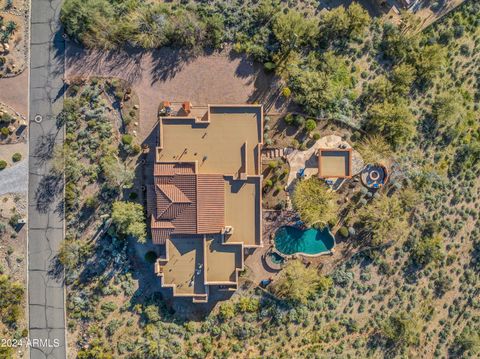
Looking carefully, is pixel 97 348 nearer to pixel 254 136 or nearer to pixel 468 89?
pixel 254 136

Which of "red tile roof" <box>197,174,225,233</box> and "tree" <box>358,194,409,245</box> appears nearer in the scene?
"red tile roof" <box>197,174,225,233</box>

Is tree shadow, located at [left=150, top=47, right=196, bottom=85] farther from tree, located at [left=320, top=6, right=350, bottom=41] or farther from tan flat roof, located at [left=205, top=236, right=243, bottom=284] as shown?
tan flat roof, located at [left=205, top=236, right=243, bottom=284]

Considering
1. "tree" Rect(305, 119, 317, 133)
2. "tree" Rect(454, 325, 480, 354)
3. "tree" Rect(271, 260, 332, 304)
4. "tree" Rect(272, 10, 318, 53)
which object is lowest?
"tree" Rect(454, 325, 480, 354)

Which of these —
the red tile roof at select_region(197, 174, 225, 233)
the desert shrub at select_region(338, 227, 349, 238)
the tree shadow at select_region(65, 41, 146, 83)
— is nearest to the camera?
the red tile roof at select_region(197, 174, 225, 233)

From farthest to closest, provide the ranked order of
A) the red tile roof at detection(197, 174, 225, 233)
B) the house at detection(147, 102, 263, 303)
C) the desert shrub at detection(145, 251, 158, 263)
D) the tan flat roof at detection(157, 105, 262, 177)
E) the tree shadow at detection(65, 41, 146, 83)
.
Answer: the tree shadow at detection(65, 41, 146, 83), the desert shrub at detection(145, 251, 158, 263), the tan flat roof at detection(157, 105, 262, 177), the house at detection(147, 102, 263, 303), the red tile roof at detection(197, 174, 225, 233)

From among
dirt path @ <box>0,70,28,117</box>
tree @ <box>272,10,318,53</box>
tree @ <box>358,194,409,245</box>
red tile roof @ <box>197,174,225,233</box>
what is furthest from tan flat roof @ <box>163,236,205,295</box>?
tree @ <box>272,10,318,53</box>

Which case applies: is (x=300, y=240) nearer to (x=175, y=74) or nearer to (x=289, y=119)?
(x=289, y=119)

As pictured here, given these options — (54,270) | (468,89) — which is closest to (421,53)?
(468,89)
